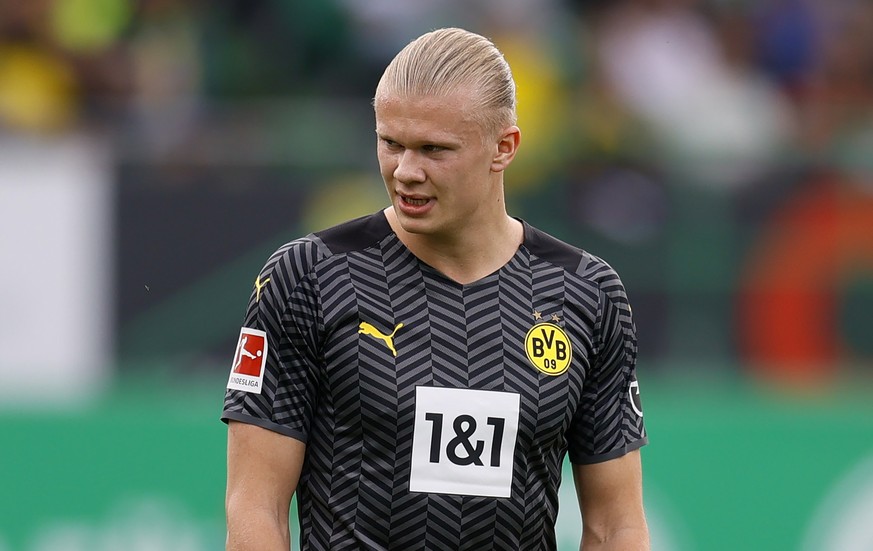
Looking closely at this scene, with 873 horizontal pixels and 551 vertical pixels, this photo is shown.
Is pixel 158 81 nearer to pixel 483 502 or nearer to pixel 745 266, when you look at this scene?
pixel 745 266

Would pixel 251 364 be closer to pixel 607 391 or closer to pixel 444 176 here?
pixel 444 176

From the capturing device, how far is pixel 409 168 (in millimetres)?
3508

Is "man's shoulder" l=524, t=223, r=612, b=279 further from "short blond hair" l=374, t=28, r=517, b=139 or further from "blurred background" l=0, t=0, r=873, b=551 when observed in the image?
"blurred background" l=0, t=0, r=873, b=551

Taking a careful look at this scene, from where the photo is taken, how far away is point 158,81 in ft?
31.5

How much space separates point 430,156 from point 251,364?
59cm

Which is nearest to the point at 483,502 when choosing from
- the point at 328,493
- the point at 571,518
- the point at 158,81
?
the point at 328,493

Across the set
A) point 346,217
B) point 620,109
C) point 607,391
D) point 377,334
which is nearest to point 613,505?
point 607,391

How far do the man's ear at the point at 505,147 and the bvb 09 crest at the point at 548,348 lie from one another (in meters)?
0.37

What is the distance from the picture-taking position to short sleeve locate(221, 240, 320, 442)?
356cm

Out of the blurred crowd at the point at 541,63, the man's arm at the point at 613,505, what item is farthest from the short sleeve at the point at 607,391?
the blurred crowd at the point at 541,63

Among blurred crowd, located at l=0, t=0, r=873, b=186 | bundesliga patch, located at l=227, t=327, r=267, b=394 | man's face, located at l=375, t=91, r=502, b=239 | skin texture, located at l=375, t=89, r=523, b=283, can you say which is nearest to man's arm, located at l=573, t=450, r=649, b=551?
skin texture, located at l=375, t=89, r=523, b=283

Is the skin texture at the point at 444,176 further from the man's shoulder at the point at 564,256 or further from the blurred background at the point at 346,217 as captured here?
the blurred background at the point at 346,217

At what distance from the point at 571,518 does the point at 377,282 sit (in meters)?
3.46

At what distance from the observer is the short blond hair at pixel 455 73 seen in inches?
138
